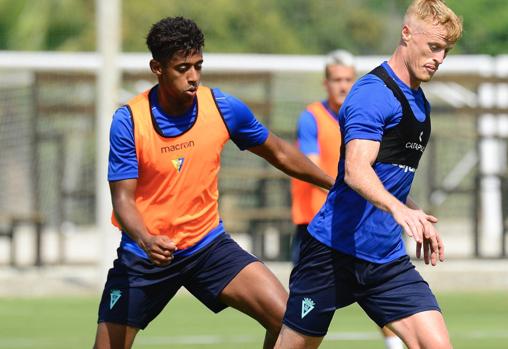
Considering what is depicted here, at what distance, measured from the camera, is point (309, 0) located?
1513 inches

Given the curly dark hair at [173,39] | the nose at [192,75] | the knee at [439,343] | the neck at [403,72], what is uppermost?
the curly dark hair at [173,39]

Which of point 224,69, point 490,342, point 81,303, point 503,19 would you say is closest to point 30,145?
point 224,69

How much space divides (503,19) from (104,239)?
13755 millimetres

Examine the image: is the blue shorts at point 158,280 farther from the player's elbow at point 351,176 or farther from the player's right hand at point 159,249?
the player's elbow at point 351,176

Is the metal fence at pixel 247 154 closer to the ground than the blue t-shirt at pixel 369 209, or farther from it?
closer to the ground

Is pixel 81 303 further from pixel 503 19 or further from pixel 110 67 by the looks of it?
pixel 503 19

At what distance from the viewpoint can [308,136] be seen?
37.2ft

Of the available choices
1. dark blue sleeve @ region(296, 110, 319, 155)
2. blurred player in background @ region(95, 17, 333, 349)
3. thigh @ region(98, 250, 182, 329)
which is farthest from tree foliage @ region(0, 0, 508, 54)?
thigh @ region(98, 250, 182, 329)

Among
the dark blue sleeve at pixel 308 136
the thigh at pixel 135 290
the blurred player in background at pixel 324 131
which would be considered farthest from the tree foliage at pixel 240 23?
the thigh at pixel 135 290

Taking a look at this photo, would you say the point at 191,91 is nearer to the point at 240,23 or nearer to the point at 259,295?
the point at 259,295

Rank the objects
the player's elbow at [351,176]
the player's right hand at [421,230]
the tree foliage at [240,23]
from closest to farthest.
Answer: the player's right hand at [421,230]
the player's elbow at [351,176]
the tree foliage at [240,23]

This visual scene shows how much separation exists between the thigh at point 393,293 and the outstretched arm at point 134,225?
1.04 meters

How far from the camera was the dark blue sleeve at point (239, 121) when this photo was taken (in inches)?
321

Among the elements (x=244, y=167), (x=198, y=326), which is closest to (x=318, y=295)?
(x=198, y=326)
